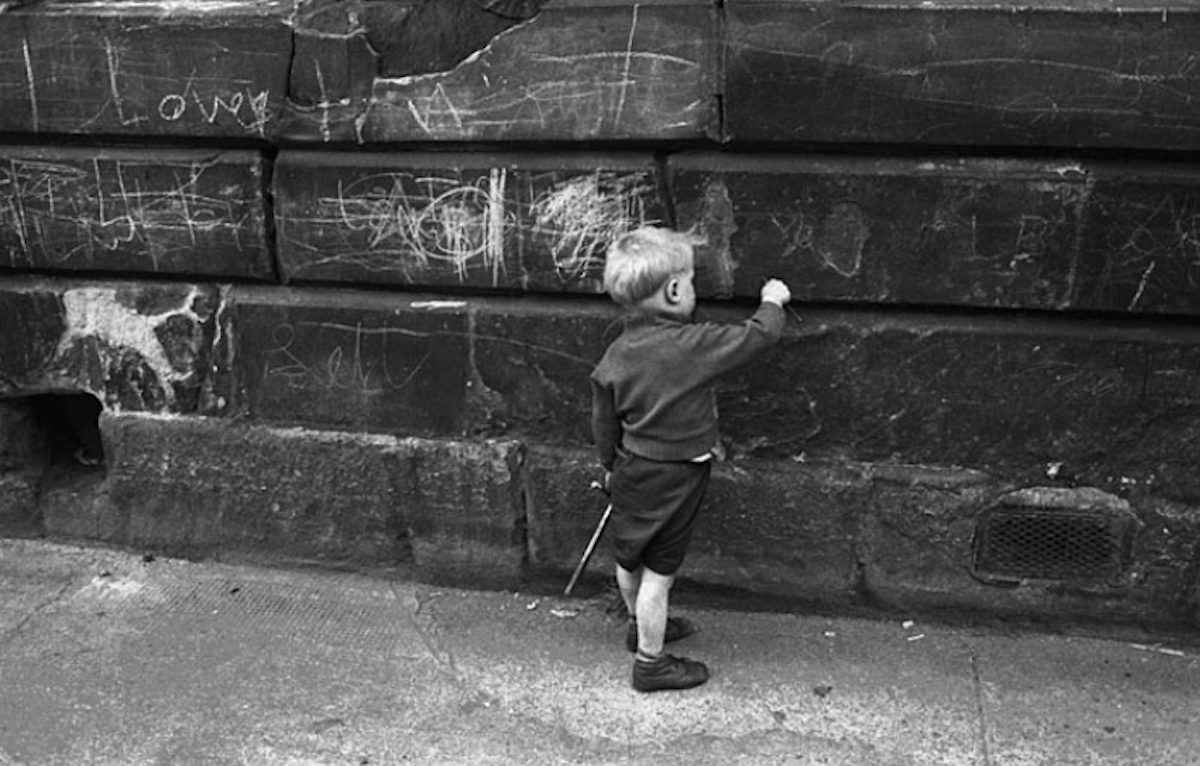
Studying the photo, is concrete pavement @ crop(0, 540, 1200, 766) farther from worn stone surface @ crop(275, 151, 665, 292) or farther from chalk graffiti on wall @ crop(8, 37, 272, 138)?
chalk graffiti on wall @ crop(8, 37, 272, 138)

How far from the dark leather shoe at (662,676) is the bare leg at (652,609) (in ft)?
0.09

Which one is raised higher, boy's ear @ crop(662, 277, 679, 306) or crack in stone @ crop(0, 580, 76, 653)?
boy's ear @ crop(662, 277, 679, 306)

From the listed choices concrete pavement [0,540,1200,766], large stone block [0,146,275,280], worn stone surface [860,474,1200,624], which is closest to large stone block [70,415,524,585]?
concrete pavement [0,540,1200,766]

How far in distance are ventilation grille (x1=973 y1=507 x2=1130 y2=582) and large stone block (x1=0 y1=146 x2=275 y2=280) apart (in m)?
2.17

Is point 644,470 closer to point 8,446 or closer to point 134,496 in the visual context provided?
point 134,496

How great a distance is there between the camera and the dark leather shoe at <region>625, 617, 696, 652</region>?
3510 millimetres

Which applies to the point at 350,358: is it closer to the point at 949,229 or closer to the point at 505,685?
the point at 505,685

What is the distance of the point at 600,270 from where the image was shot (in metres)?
3.48

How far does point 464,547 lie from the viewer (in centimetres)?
379

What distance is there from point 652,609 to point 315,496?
116cm

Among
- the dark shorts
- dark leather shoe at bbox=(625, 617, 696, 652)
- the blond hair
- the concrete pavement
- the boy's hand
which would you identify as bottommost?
the concrete pavement

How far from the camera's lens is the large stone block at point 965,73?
3047mm

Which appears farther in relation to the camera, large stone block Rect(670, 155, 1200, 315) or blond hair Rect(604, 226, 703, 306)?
large stone block Rect(670, 155, 1200, 315)

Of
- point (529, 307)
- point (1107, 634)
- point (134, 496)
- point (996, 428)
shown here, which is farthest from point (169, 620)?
point (1107, 634)
